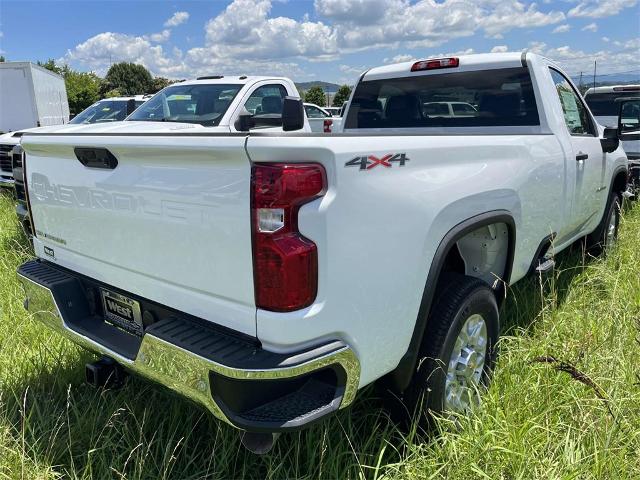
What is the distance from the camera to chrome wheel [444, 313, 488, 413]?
2.54 m

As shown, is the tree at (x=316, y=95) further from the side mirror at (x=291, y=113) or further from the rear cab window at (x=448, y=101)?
the side mirror at (x=291, y=113)

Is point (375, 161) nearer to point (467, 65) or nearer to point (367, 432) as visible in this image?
point (367, 432)

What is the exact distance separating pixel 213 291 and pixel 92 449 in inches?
43.7

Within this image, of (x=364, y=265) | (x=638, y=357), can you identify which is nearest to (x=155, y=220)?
(x=364, y=265)

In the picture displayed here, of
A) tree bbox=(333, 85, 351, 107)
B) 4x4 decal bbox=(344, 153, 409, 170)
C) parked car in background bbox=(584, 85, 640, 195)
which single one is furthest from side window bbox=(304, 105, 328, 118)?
tree bbox=(333, 85, 351, 107)

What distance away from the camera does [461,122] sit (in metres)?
4.09

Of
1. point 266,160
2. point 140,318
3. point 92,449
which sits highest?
point 266,160

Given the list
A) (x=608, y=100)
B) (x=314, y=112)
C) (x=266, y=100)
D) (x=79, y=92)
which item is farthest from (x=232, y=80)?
(x=79, y=92)

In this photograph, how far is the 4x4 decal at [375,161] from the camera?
1834 millimetres

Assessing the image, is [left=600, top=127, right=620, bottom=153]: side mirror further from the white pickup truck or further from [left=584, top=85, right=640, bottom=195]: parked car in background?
[left=584, top=85, right=640, bottom=195]: parked car in background

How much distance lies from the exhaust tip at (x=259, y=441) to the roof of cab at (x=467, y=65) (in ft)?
10.2

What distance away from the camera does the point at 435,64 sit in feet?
13.6

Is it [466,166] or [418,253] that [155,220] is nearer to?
[418,253]

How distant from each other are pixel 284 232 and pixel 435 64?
9.65 ft
